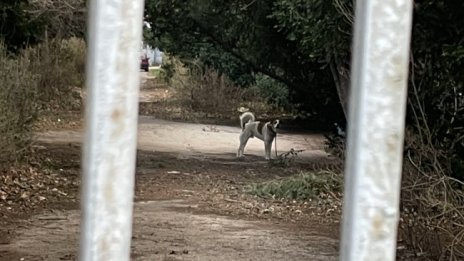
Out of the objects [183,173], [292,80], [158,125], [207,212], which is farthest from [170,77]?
[207,212]

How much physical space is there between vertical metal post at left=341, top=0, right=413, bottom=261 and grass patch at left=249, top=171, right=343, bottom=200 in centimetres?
937

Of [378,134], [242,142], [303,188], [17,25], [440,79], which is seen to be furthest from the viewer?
[242,142]

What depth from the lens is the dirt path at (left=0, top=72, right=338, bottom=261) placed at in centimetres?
848

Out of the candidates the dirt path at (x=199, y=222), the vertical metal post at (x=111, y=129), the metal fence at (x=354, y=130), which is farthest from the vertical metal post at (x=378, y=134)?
the dirt path at (x=199, y=222)

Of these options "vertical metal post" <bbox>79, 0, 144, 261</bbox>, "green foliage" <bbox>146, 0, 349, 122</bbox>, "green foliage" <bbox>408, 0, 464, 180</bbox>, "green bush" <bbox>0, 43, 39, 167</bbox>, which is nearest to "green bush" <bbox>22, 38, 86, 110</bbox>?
"green foliage" <bbox>146, 0, 349, 122</bbox>

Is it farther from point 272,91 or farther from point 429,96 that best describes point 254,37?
point 272,91

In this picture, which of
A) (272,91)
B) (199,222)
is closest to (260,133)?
(199,222)

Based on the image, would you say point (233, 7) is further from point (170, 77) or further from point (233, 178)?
point (170, 77)

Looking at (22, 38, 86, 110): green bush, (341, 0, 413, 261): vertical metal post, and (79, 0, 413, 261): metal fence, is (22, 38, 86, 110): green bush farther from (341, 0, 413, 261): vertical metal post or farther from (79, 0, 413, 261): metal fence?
(341, 0, 413, 261): vertical metal post

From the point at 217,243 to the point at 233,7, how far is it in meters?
7.97

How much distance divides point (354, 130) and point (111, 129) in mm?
671

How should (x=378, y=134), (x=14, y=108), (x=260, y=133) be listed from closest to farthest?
(x=378, y=134), (x=14, y=108), (x=260, y=133)

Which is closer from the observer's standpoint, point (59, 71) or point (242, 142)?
point (242, 142)

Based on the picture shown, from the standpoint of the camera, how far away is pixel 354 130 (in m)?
2.23
